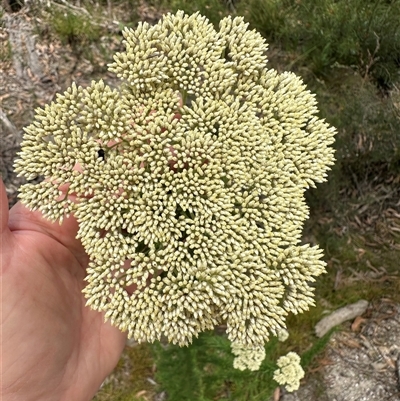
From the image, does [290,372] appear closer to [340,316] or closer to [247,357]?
[247,357]

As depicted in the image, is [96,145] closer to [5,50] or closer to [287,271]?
[287,271]

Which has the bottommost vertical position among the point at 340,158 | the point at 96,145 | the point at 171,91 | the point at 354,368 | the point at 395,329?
the point at 354,368

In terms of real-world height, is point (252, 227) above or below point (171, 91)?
below

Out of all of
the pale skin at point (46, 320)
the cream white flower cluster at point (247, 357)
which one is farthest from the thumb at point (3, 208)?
the cream white flower cluster at point (247, 357)

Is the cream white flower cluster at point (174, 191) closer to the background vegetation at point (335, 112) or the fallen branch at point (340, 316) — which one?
the background vegetation at point (335, 112)

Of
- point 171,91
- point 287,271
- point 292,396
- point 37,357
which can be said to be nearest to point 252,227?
point 287,271

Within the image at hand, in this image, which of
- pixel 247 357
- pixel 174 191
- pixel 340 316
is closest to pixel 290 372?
pixel 247 357
